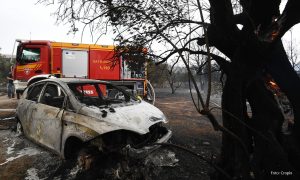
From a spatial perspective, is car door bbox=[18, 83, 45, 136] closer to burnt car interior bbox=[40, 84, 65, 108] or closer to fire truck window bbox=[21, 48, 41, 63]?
burnt car interior bbox=[40, 84, 65, 108]

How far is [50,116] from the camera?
194 inches

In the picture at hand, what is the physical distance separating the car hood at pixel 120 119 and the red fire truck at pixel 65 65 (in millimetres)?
6368

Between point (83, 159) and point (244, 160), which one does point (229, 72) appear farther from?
point (83, 159)

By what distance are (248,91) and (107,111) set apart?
2.10 meters

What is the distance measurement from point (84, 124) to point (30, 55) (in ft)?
27.9

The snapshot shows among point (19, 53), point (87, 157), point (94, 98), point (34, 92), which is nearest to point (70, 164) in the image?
point (87, 157)

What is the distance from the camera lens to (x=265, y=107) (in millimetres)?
3422

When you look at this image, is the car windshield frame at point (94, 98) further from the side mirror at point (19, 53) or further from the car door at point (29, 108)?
the side mirror at point (19, 53)

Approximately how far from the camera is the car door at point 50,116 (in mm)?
4688

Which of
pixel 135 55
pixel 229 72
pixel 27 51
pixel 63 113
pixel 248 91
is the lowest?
pixel 63 113

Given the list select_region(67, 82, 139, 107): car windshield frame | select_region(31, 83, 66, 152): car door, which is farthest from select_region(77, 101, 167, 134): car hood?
select_region(31, 83, 66, 152): car door

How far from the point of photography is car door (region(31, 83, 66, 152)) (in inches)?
185

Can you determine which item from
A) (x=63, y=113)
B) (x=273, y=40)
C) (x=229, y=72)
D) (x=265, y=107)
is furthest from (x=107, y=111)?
(x=273, y=40)

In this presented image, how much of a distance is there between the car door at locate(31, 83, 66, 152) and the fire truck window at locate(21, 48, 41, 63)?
6.54m
